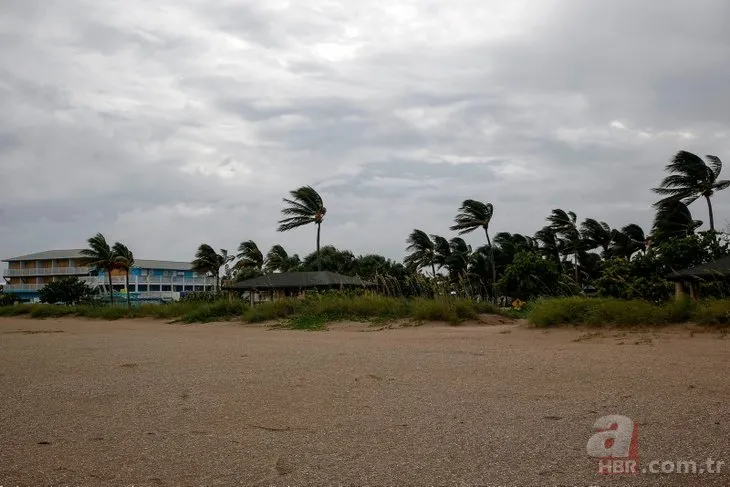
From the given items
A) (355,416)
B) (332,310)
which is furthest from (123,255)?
(355,416)

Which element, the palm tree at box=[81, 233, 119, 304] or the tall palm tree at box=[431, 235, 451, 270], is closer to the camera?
the palm tree at box=[81, 233, 119, 304]

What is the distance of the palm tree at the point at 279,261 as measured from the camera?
6561cm

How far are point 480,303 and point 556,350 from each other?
8097 mm

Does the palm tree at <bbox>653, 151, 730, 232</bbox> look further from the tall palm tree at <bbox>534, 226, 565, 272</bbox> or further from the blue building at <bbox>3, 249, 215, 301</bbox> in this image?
the blue building at <bbox>3, 249, 215, 301</bbox>

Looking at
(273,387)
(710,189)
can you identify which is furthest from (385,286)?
(710,189)

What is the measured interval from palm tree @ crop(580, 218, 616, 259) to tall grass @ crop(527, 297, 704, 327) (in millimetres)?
47605

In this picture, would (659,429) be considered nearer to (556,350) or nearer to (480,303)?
(556,350)

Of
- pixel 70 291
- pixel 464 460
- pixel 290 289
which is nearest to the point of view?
pixel 464 460

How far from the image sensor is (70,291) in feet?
184

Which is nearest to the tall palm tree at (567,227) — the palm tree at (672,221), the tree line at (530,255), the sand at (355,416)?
the tree line at (530,255)

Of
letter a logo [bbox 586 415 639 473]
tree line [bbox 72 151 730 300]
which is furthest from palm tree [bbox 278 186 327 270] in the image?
letter a logo [bbox 586 415 639 473]

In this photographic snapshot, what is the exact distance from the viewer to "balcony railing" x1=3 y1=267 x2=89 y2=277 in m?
78.5

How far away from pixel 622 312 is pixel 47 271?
80682mm

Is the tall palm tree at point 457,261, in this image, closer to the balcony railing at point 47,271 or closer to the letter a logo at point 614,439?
the balcony railing at point 47,271
